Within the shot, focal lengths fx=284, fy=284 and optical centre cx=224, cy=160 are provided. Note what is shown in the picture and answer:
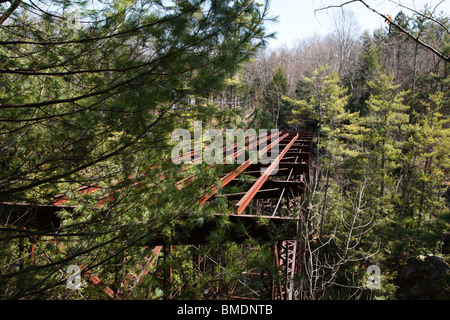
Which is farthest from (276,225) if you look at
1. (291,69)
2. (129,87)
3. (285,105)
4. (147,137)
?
(291,69)

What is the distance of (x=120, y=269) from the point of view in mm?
3113

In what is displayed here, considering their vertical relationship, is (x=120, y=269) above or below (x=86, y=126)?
below

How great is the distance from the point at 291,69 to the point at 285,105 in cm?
1198

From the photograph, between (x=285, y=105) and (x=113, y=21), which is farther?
(x=285, y=105)

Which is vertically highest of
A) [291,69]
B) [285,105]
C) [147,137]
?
[291,69]

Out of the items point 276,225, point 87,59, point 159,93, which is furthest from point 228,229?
point 87,59
